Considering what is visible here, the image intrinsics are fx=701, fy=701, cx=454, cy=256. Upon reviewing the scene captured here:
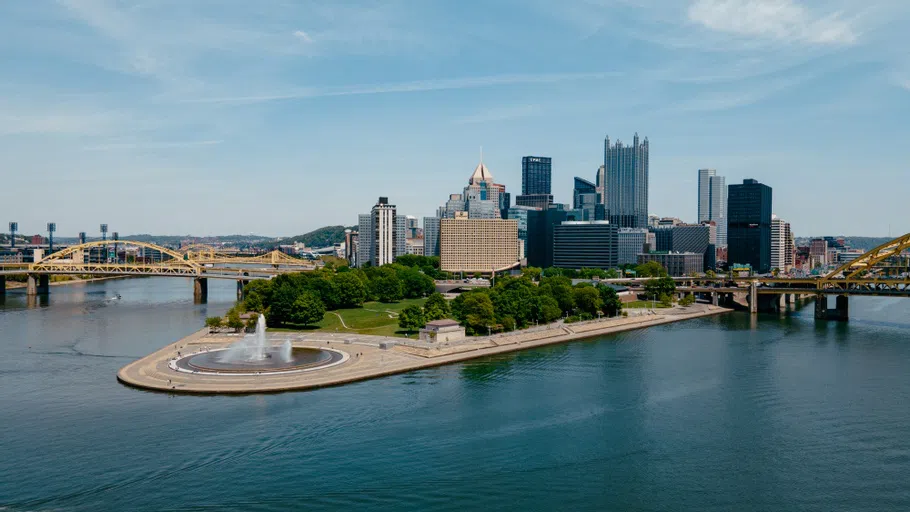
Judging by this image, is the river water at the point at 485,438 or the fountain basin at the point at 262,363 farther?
the fountain basin at the point at 262,363

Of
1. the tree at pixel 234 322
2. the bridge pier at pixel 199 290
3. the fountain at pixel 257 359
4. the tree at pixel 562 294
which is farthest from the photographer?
the bridge pier at pixel 199 290

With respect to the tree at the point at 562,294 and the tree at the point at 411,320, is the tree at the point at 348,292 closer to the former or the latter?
the tree at the point at 411,320

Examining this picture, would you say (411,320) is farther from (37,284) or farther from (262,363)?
(37,284)

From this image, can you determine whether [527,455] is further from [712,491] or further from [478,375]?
[478,375]

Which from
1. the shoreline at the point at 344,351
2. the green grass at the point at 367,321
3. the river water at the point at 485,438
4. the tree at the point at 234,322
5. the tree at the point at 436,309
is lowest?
the river water at the point at 485,438

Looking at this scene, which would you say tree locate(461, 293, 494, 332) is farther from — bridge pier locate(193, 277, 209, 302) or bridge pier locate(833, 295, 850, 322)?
bridge pier locate(193, 277, 209, 302)

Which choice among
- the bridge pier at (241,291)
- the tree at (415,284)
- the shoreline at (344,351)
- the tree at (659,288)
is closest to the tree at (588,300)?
the shoreline at (344,351)
